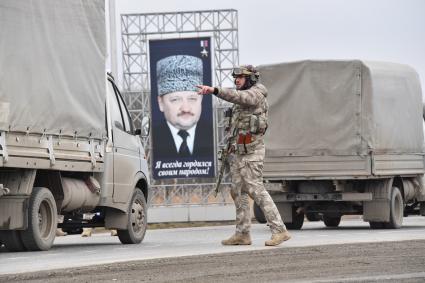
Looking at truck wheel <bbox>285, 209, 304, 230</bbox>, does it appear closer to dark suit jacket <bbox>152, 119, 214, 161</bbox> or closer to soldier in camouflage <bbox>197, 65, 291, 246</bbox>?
soldier in camouflage <bbox>197, 65, 291, 246</bbox>

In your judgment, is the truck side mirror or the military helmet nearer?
the military helmet

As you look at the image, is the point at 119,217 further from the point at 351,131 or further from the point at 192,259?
the point at 351,131

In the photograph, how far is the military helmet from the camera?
14.8 meters

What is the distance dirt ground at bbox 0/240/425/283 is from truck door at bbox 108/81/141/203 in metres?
4.01

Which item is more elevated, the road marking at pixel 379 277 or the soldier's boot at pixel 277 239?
the soldier's boot at pixel 277 239

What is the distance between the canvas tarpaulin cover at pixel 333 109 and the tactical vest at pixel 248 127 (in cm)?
664

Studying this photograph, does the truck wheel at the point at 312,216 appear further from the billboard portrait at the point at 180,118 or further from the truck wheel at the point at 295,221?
the billboard portrait at the point at 180,118

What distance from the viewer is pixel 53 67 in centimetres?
1519

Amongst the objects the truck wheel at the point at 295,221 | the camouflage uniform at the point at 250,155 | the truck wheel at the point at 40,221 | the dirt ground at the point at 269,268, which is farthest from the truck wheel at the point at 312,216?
the dirt ground at the point at 269,268

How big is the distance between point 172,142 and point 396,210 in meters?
18.8

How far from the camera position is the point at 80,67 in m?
15.9

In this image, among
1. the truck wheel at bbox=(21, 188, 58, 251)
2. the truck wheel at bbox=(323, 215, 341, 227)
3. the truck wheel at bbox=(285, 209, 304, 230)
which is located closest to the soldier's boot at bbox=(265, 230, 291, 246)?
the truck wheel at bbox=(21, 188, 58, 251)

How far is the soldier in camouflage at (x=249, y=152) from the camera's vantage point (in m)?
14.6

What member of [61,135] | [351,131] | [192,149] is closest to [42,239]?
[61,135]
